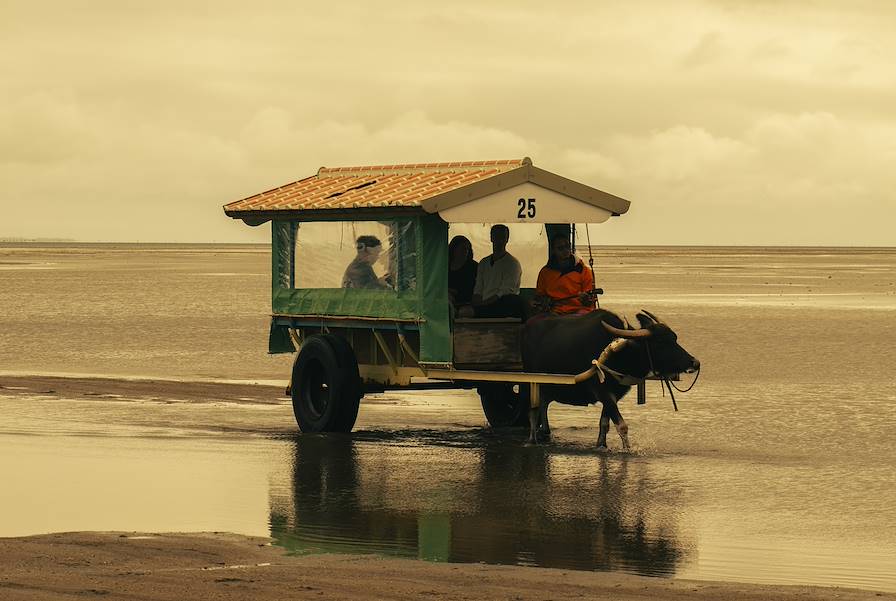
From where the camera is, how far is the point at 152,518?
11641 millimetres

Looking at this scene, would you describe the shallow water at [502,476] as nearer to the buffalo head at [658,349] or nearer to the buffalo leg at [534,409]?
the buffalo leg at [534,409]

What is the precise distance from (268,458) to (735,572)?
634 cm

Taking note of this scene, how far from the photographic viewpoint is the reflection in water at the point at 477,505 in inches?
416

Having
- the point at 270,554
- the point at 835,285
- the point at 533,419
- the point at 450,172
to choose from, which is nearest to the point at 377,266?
the point at 450,172

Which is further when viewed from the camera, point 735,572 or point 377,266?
point 377,266

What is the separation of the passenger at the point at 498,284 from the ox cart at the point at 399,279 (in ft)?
0.47

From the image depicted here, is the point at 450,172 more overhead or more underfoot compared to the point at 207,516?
more overhead

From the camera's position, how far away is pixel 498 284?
1723 cm

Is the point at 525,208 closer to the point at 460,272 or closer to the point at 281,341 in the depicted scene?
the point at 460,272

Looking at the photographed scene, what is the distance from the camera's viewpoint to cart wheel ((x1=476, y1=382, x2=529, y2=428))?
18.0m

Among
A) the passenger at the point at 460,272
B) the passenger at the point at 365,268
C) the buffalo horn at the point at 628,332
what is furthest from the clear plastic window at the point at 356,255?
the buffalo horn at the point at 628,332

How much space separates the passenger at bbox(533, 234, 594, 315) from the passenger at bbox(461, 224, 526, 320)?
305 millimetres

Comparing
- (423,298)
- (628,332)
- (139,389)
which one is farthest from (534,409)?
(139,389)

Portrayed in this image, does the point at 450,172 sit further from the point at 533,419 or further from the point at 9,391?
the point at 9,391
